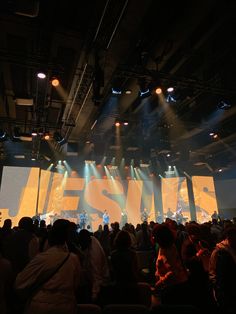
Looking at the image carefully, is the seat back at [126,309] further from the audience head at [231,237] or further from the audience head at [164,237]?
the audience head at [231,237]

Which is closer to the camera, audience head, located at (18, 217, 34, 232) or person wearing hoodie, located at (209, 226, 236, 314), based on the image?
person wearing hoodie, located at (209, 226, 236, 314)

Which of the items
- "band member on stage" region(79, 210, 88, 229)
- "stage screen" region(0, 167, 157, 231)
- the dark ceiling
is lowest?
"band member on stage" region(79, 210, 88, 229)

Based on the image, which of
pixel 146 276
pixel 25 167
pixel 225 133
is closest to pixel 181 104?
pixel 225 133

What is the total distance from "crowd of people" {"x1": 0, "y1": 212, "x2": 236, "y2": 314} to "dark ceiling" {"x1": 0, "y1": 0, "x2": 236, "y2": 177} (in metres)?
3.50

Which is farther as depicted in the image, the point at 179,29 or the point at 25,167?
the point at 25,167

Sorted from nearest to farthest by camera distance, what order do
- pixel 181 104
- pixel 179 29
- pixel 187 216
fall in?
pixel 179 29, pixel 181 104, pixel 187 216

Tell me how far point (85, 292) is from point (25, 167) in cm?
1184

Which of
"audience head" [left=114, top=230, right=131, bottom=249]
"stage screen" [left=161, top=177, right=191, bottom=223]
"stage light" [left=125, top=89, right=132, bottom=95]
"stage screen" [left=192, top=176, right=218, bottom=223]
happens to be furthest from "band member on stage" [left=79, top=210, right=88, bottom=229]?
"audience head" [left=114, top=230, right=131, bottom=249]

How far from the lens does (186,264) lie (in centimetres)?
261

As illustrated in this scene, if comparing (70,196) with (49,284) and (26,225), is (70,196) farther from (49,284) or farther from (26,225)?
(49,284)

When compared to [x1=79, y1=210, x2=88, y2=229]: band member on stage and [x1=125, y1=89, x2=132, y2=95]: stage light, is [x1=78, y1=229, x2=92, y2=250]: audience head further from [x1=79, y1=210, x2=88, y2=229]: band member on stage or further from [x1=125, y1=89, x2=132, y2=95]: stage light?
[x1=79, y1=210, x2=88, y2=229]: band member on stage

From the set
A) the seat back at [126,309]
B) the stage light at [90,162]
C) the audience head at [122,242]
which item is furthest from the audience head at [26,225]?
the stage light at [90,162]

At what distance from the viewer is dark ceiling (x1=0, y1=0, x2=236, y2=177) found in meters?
4.75

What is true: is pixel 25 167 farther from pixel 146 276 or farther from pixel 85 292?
pixel 85 292
